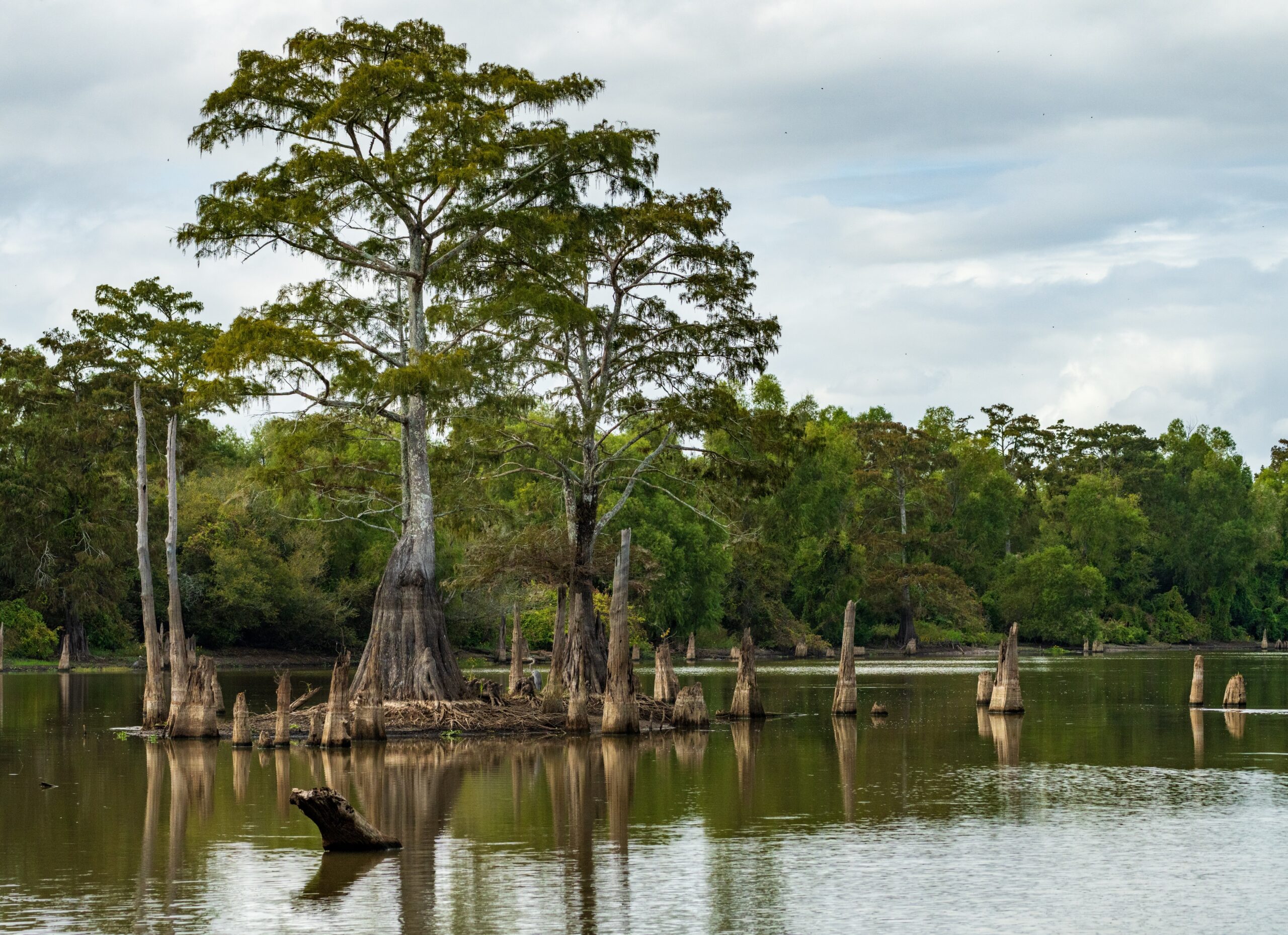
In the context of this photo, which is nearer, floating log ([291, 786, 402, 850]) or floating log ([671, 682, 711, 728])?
floating log ([291, 786, 402, 850])

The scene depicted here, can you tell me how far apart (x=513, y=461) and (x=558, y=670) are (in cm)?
684

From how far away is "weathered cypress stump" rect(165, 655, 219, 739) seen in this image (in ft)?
104

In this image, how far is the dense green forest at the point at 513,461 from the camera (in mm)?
36125

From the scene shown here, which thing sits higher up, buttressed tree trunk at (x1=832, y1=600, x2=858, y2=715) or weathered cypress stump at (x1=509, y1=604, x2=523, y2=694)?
weathered cypress stump at (x1=509, y1=604, x2=523, y2=694)

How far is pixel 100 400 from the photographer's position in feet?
247

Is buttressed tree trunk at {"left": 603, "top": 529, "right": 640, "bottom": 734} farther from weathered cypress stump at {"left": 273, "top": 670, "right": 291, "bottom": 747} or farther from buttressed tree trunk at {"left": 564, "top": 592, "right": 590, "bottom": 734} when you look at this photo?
weathered cypress stump at {"left": 273, "top": 670, "right": 291, "bottom": 747}

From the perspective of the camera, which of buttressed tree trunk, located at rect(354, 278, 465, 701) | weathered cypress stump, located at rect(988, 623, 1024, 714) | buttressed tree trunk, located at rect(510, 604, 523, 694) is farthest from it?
weathered cypress stump, located at rect(988, 623, 1024, 714)

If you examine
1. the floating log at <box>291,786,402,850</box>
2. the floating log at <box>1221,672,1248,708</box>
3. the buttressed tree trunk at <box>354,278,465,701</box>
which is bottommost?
the floating log at <box>1221,672,1248,708</box>

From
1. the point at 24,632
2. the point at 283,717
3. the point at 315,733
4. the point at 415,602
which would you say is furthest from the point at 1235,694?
the point at 24,632

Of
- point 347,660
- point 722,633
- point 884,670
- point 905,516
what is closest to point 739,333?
point 347,660

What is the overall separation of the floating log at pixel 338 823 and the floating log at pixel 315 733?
12706 millimetres

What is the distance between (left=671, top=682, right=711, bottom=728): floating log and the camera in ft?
116

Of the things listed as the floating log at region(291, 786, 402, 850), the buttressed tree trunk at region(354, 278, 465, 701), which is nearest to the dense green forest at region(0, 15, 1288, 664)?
the buttressed tree trunk at region(354, 278, 465, 701)

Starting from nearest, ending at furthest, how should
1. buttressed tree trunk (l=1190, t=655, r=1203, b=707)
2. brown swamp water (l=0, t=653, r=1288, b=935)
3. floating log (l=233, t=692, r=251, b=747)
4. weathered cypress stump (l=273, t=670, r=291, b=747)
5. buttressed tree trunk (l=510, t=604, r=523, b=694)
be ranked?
brown swamp water (l=0, t=653, r=1288, b=935), weathered cypress stump (l=273, t=670, r=291, b=747), floating log (l=233, t=692, r=251, b=747), buttressed tree trunk (l=510, t=604, r=523, b=694), buttressed tree trunk (l=1190, t=655, r=1203, b=707)
